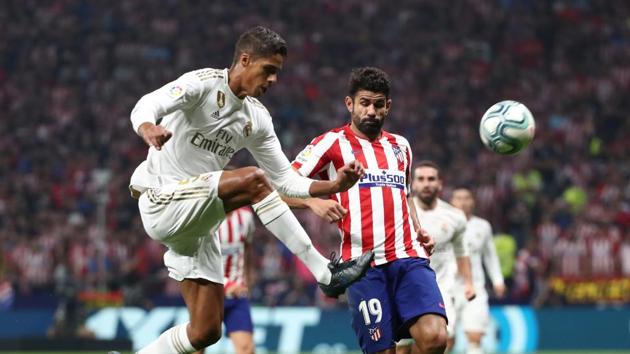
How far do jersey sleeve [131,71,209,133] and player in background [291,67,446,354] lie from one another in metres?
1.11

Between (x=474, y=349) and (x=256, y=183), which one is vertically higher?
(x=256, y=183)

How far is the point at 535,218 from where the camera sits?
20.3 metres

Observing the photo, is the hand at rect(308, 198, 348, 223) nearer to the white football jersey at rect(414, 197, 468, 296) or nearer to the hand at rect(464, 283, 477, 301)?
the hand at rect(464, 283, 477, 301)

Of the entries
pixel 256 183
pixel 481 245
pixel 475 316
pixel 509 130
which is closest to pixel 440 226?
pixel 475 316

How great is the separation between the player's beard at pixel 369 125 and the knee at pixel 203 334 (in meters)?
1.74

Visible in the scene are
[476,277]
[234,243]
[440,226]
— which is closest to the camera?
[234,243]

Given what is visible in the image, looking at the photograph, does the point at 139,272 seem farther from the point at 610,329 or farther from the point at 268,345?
the point at 610,329

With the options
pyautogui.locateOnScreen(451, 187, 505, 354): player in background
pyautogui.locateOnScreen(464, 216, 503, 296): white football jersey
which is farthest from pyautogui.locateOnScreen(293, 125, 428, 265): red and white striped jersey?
pyautogui.locateOnScreen(464, 216, 503, 296): white football jersey

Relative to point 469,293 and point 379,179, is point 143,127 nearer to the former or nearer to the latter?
point 379,179

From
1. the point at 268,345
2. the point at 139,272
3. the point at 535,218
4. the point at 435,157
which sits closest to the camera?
the point at 268,345

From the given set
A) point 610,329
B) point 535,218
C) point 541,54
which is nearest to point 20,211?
point 535,218

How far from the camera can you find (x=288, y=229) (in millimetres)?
6812

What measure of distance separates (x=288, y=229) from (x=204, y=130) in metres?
0.92

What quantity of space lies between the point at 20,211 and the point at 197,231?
48.4 ft
